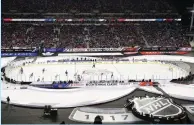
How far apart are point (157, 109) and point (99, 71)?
532 inches

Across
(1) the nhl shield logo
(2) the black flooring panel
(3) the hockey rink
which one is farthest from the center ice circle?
(1) the nhl shield logo

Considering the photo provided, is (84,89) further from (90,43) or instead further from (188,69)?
(90,43)

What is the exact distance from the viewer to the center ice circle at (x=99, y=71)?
91.1ft

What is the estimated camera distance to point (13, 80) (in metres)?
25.8

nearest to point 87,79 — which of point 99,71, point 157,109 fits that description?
point 99,71

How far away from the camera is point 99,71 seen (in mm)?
30641

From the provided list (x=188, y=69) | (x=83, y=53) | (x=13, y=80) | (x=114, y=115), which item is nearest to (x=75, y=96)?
(x=114, y=115)

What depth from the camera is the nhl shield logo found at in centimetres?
1639

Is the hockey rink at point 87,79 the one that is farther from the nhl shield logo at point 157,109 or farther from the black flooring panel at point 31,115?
the nhl shield logo at point 157,109

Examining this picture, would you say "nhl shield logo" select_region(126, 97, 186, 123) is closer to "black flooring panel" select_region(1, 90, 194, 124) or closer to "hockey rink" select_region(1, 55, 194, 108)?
"black flooring panel" select_region(1, 90, 194, 124)

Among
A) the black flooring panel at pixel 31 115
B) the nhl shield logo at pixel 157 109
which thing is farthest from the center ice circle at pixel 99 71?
the nhl shield logo at pixel 157 109

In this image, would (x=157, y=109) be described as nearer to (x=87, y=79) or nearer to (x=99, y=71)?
(x=87, y=79)

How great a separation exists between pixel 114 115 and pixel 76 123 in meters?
2.50

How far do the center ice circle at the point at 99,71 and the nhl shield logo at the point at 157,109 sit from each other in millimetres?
8488
